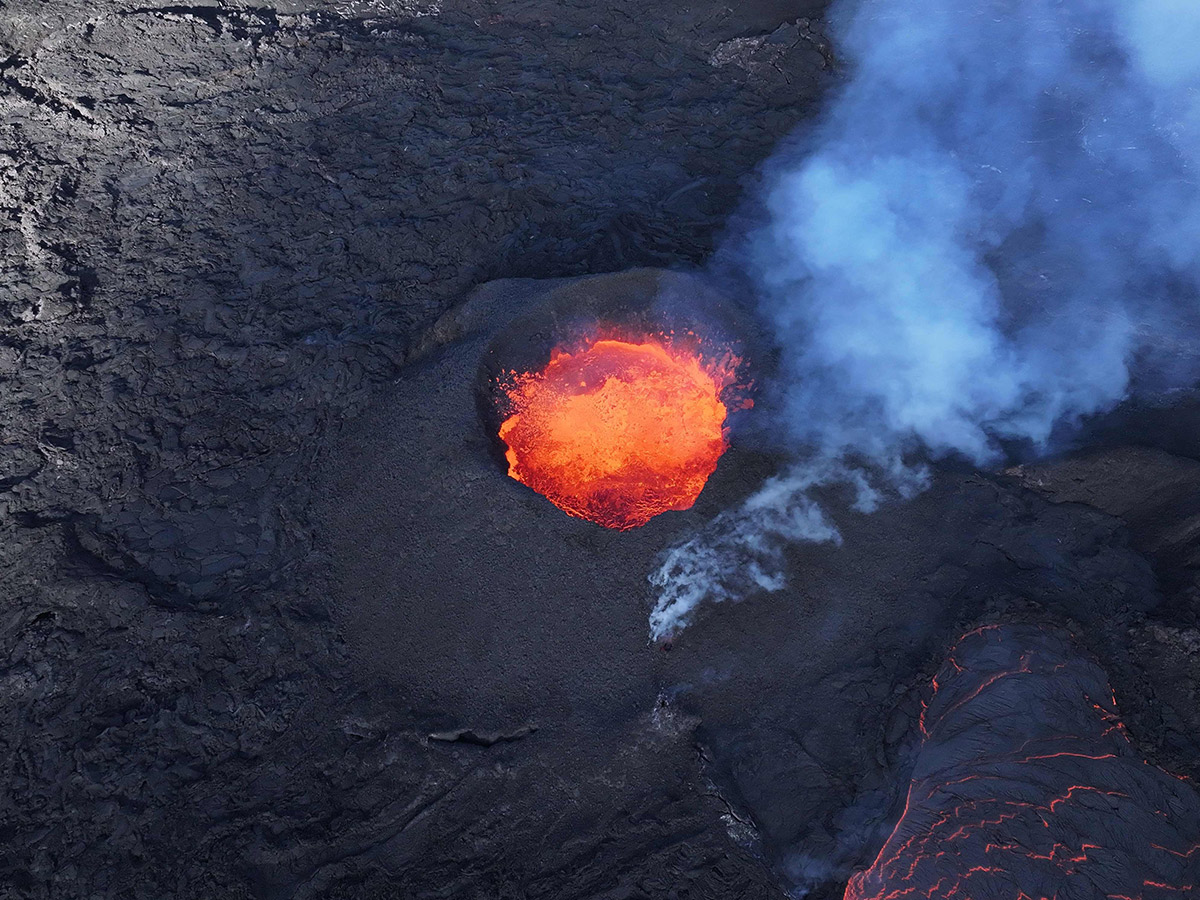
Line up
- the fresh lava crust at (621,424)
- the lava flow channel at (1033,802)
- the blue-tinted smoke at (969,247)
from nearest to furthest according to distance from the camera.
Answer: the lava flow channel at (1033,802) → the blue-tinted smoke at (969,247) → the fresh lava crust at (621,424)

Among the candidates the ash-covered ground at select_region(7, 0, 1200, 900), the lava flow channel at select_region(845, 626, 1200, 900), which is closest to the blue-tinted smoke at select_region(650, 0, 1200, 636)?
the ash-covered ground at select_region(7, 0, 1200, 900)

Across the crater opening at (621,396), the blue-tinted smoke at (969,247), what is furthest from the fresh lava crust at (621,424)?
the blue-tinted smoke at (969,247)

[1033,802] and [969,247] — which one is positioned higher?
[969,247]

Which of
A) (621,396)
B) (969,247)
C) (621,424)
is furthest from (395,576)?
(969,247)

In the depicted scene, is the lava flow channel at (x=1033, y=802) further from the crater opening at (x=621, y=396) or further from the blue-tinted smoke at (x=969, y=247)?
the crater opening at (x=621, y=396)

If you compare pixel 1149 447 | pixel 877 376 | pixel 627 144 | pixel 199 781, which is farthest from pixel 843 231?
pixel 199 781

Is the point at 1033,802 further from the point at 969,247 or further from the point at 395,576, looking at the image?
the point at 969,247
